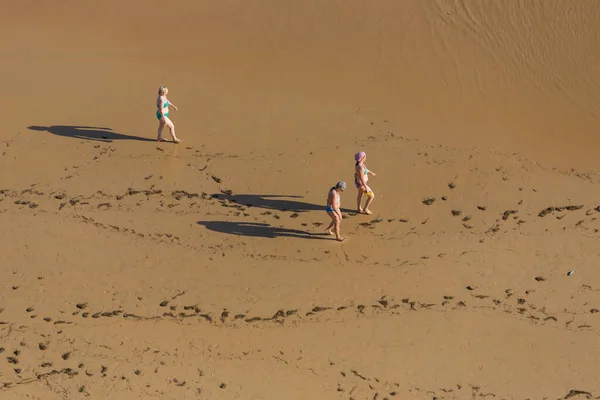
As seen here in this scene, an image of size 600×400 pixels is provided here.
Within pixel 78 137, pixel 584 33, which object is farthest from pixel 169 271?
pixel 584 33

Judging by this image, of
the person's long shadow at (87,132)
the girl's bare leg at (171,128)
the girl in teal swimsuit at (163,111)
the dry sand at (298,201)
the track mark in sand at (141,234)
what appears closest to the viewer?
the dry sand at (298,201)

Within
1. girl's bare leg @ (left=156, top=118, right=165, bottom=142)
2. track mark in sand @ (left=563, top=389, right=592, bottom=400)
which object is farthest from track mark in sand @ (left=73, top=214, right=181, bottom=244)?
track mark in sand @ (left=563, top=389, right=592, bottom=400)

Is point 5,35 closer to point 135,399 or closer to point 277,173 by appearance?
point 277,173

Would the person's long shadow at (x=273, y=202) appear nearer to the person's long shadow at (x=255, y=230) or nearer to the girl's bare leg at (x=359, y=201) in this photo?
the girl's bare leg at (x=359, y=201)

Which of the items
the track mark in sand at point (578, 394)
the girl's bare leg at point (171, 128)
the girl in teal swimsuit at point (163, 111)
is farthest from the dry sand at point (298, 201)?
the girl in teal swimsuit at point (163, 111)

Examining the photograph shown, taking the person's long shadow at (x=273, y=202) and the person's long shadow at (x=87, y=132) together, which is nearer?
the person's long shadow at (x=273, y=202)

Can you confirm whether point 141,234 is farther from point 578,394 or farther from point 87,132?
point 578,394

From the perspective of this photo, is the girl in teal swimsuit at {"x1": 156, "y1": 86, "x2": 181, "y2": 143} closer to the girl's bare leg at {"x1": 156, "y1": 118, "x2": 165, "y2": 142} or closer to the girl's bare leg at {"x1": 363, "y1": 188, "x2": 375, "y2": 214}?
the girl's bare leg at {"x1": 156, "y1": 118, "x2": 165, "y2": 142}
